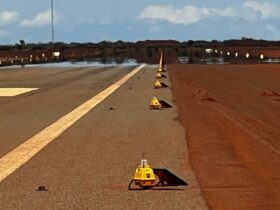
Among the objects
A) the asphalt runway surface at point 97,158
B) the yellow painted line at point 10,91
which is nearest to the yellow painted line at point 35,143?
the asphalt runway surface at point 97,158

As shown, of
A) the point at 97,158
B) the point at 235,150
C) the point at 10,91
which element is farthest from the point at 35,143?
the point at 10,91

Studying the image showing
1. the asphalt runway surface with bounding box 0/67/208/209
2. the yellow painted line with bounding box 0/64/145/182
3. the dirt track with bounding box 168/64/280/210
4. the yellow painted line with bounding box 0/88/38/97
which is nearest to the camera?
the asphalt runway surface with bounding box 0/67/208/209

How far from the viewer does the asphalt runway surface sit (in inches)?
296

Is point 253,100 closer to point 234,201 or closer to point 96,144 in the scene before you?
point 96,144

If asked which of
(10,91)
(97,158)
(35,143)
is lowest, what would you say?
(10,91)

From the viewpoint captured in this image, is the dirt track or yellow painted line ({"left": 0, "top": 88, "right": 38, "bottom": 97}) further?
yellow painted line ({"left": 0, "top": 88, "right": 38, "bottom": 97})

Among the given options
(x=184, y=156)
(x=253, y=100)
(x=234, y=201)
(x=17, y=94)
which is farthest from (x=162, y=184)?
(x=17, y=94)

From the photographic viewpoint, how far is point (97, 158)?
34.1ft

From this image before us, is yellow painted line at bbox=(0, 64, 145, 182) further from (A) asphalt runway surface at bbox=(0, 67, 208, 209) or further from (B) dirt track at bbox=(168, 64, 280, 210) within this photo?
(B) dirt track at bbox=(168, 64, 280, 210)

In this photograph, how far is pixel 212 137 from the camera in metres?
13.1

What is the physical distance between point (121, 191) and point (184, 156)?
2824 millimetres

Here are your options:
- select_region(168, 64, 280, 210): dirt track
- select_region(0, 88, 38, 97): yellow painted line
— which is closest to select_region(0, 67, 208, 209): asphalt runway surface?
select_region(168, 64, 280, 210): dirt track

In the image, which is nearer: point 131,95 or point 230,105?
point 230,105

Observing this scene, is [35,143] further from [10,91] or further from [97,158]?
[10,91]
